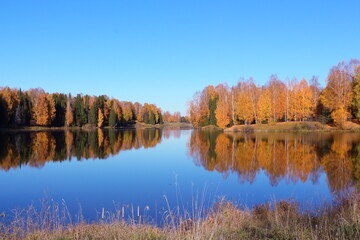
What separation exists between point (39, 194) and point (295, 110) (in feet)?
183

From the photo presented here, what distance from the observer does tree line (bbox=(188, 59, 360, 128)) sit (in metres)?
47.9

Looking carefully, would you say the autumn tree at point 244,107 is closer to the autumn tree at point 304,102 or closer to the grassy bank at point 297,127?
the grassy bank at point 297,127

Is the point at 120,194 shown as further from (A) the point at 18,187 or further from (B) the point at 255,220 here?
(B) the point at 255,220

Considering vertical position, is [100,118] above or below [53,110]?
below

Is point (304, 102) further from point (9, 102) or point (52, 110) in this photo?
point (9, 102)

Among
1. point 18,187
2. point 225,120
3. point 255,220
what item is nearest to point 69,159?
point 18,187

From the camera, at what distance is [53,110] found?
78688mm

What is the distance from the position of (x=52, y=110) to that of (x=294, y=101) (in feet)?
203

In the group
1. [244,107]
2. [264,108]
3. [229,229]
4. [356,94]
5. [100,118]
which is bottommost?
[229,229]

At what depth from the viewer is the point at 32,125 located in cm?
7519

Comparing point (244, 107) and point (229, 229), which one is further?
point (244, 107)

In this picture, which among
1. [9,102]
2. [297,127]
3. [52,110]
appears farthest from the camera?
[52,110]

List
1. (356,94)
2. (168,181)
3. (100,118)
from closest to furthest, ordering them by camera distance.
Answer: (168,181) < (356,94) < (100,118)

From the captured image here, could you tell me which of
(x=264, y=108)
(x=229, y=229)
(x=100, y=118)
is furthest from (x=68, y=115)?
(x=229, y=229)
